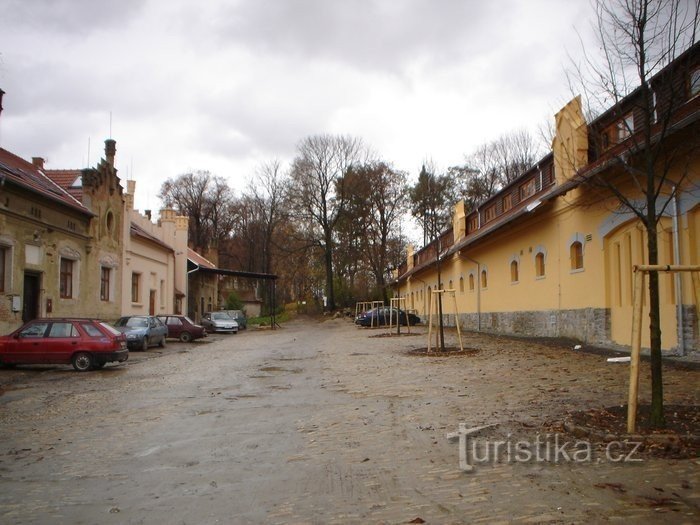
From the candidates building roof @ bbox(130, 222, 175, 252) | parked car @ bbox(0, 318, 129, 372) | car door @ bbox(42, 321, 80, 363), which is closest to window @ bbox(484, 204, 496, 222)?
building roof @ bbox(130, 222, 175, 252)

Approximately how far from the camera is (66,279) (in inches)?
960

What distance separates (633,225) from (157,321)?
1954 centimetres

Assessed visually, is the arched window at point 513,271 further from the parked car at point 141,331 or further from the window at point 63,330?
the window at point 63,330

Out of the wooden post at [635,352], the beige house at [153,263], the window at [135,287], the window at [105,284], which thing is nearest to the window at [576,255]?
the wooden post at [635,352]

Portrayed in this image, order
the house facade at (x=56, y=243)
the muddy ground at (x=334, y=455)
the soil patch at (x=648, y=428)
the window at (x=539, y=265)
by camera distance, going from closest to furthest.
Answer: the muddy ground at (x=334, y=455) < the soil patch at (x=648, y=428) < the house facade at (x=56, y=243) < the window at (x=539, y=265)

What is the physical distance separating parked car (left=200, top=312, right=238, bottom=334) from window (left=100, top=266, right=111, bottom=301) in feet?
39.4

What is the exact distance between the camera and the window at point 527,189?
23.6 meters

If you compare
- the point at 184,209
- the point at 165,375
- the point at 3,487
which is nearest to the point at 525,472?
the point at 3,487

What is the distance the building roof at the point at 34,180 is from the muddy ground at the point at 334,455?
10.5 meters

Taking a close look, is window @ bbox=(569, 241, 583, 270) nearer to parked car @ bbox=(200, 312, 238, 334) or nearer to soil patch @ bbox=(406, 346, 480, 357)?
soil patch @ bbox=(406, 346, 480, 357)

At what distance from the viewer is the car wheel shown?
16234 mm

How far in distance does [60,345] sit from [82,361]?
2.39ft

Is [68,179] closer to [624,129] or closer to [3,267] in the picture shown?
[3,267]

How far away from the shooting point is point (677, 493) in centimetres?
467
